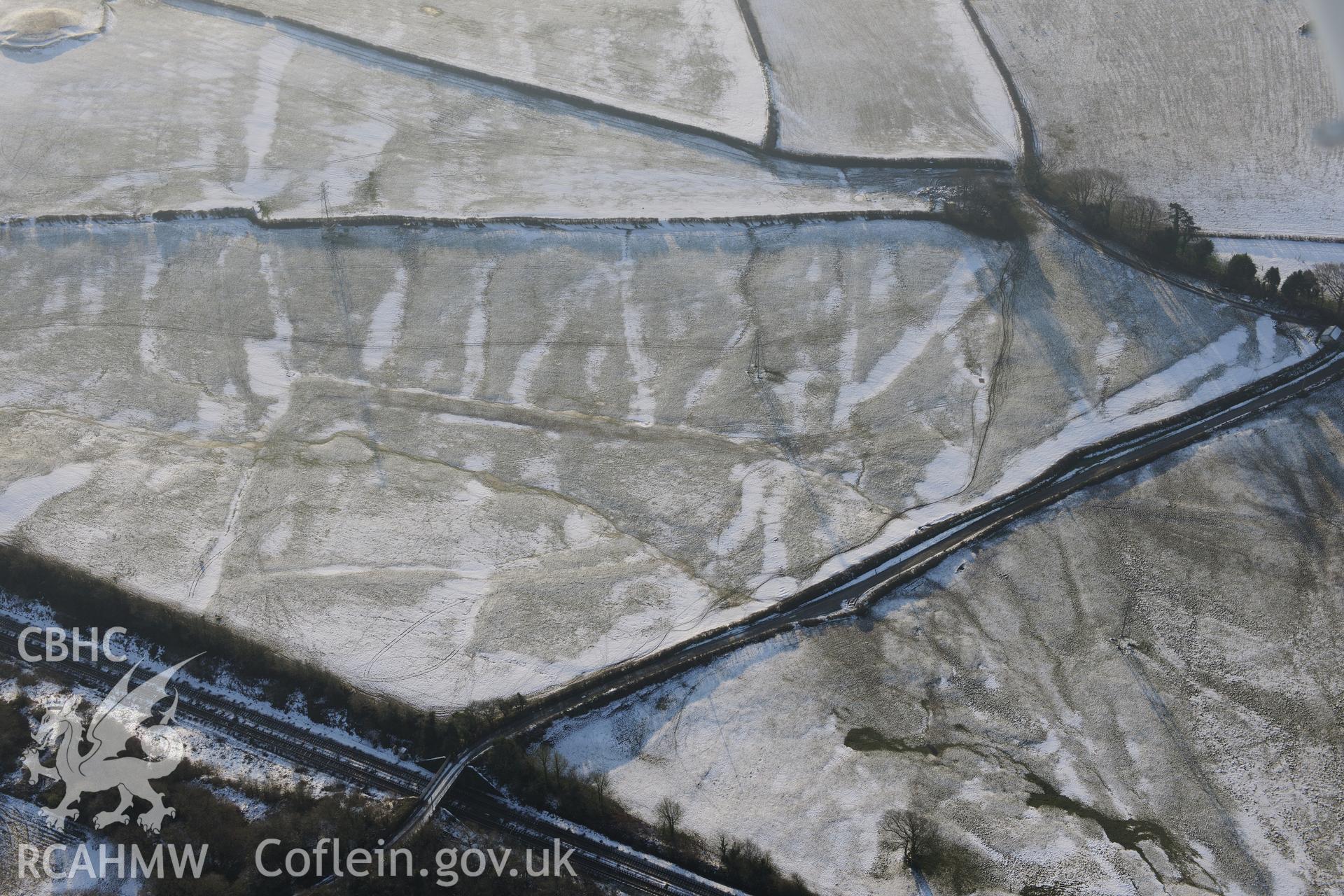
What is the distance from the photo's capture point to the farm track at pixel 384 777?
1005 inches

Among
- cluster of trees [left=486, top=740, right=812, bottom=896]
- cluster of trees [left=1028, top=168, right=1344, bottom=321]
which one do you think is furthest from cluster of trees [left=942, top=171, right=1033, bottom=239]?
cluster of trees [left=486, top=740, right=812, bottom=896]

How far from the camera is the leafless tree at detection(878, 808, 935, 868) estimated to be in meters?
25.6

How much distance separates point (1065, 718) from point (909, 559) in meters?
6.81

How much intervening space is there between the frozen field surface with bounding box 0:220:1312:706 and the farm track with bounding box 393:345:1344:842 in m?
0.66

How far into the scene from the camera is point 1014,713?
28891mm

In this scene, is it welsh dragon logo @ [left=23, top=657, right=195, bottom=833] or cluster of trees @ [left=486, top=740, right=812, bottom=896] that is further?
welsh dragon logo @ [left=23, top=657, right=195, bottom=833]

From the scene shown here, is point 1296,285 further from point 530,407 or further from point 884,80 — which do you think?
point 530,407

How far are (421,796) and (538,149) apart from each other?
103 feet

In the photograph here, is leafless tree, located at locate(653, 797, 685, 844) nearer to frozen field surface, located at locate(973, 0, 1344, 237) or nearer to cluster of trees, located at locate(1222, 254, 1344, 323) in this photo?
cluster of trees, located at locate(1222, 254, 1344, 323)

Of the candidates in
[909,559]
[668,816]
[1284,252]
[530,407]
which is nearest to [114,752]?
[668,816]

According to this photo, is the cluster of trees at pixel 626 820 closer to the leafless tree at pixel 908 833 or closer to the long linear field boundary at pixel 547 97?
the leafless tree at pixel 908 833

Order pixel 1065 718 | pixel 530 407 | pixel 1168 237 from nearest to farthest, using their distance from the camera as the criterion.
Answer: pixel 1065 718 → pixel 530 407 → pixel 1168 237

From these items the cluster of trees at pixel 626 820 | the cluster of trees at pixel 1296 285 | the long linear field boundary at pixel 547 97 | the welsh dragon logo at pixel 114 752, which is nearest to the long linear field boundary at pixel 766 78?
the long linear field boundary at pixel 547 97

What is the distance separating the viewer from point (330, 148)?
46625mm
